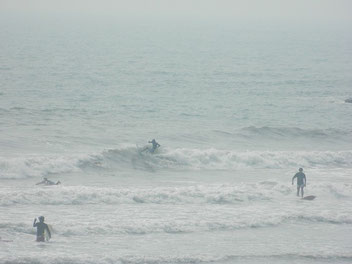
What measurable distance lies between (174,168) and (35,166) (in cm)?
691

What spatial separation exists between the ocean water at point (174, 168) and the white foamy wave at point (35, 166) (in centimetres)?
8

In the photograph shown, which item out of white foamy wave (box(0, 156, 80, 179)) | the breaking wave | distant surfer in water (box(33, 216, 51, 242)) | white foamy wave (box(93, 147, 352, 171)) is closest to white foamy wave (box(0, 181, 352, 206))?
white foamy wave (box(0, 156, 80, 179))

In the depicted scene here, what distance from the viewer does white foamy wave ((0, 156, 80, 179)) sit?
96.3ft

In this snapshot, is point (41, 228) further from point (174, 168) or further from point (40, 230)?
point (174, 168)

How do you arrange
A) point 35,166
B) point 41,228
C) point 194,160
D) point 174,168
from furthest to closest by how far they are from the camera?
point 194,160
point 174,168
point 35,166
point 41,228

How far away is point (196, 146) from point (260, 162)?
449 cm

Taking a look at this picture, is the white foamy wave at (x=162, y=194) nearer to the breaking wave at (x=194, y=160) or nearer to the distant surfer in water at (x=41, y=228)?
the distant surfer in water at (x=41, y=228)

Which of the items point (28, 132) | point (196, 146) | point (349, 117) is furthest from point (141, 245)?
point (349, 117)

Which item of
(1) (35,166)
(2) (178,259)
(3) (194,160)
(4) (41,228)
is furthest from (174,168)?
(2) (178,259)

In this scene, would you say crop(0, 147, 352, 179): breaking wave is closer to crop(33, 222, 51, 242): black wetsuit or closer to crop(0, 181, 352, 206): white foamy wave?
crop(0, 181, 352, 206): white foamy wave

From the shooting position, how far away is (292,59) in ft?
312

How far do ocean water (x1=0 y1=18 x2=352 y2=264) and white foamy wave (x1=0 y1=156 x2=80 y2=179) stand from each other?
85mm

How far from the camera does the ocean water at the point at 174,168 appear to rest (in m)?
21.2

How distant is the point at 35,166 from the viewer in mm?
30391
